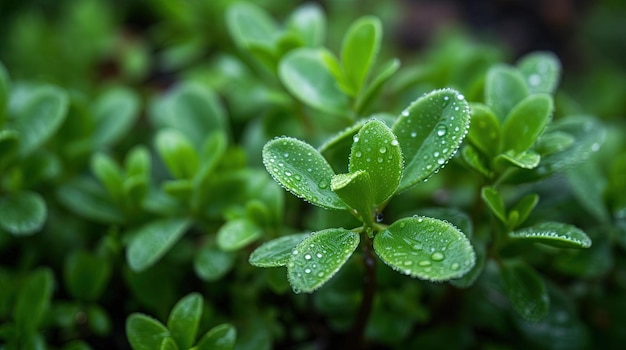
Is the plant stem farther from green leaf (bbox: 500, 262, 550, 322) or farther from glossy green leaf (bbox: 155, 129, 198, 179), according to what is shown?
glossy green leaf (bbox: 155, 129, 198, 179)

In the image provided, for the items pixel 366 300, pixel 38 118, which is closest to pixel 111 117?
pixel 38 118

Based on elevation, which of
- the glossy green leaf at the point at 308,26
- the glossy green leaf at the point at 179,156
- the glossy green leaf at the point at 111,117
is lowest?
the glossy green leaf at the point at 111,117

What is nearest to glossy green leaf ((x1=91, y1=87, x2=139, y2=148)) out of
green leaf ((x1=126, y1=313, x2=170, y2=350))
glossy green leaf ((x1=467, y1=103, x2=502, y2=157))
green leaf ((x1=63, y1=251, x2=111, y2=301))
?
green leaf ((x1=63, y1=251, x2=111, y2=301))

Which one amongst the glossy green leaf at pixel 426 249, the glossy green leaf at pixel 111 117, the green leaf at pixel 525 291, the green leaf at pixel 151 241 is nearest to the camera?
the glossy green leaf at pixel 426 249

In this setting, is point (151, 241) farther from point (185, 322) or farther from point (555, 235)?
point (555, 235)

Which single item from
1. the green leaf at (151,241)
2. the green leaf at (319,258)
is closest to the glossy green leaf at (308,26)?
the green leaf at (151,241)

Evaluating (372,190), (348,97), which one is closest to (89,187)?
(348,97)

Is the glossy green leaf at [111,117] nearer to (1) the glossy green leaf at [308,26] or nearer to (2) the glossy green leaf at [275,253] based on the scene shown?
(1) the glossy green leaf at [308,26]

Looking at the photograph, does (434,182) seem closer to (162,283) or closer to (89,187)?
(162,283)
